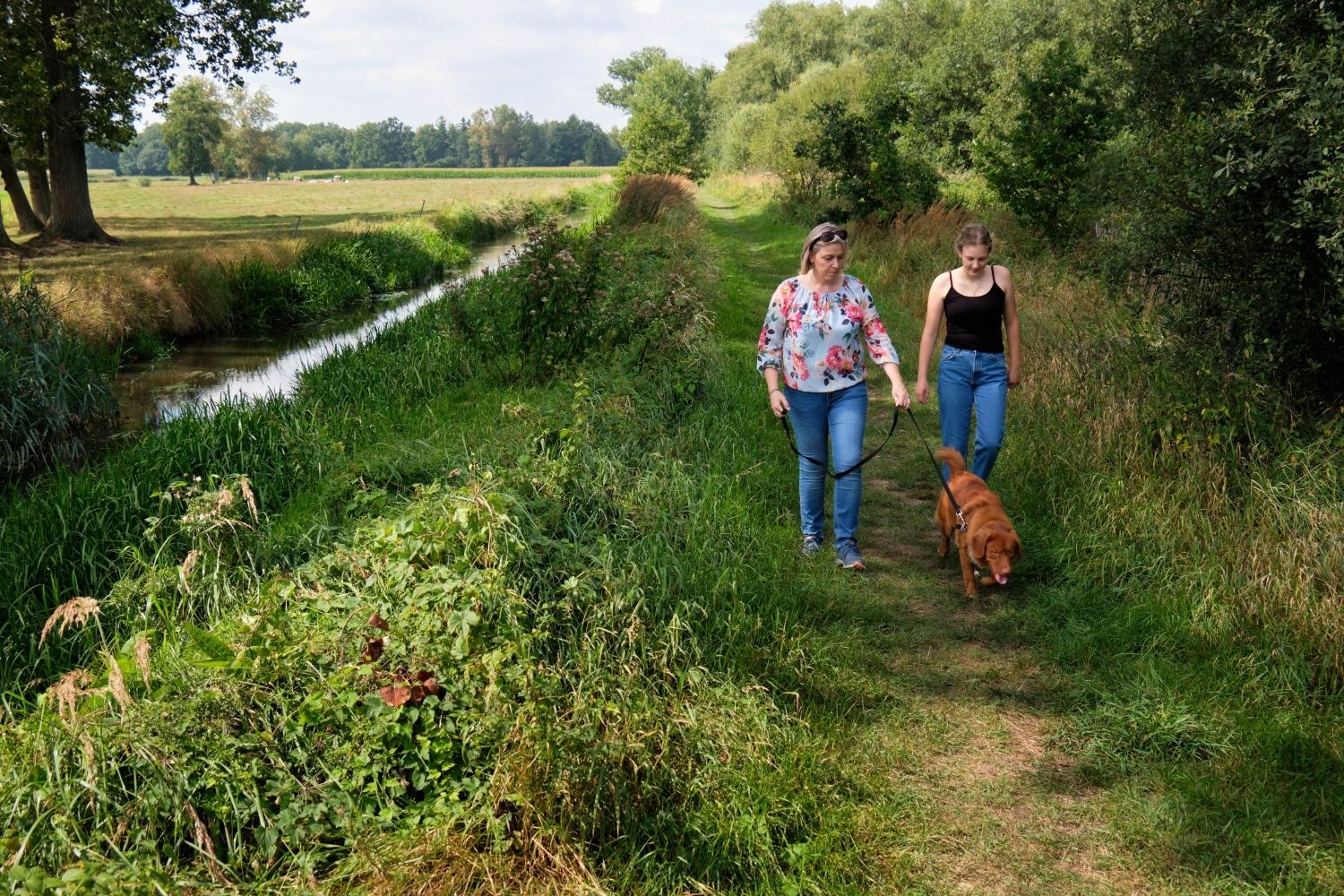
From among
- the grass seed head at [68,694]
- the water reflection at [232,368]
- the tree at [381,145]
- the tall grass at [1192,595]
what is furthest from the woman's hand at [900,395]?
the tree at [381,145]

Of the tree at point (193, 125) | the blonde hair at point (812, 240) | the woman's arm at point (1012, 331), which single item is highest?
the tree at point (193, 125)

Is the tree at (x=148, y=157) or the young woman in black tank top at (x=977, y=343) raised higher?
the tree at (x=148, y=157)

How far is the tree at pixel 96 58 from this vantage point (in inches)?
749

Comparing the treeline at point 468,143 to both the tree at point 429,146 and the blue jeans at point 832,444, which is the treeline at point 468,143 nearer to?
the tree at point 429,146

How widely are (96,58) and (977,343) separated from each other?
21045 mm

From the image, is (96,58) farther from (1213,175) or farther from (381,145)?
(381,145)

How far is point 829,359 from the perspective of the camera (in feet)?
17.1

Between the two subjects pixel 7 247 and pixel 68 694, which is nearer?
pixel 68 694

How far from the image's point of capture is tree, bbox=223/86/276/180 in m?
92.2

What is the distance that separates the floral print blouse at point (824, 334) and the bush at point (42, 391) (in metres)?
6.83

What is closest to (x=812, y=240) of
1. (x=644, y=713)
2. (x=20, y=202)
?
(x=644, y=713)

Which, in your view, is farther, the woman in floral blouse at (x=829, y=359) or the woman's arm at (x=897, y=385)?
the woman in floral blouse at (x=829, y=359)

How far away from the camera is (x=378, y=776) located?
316cm

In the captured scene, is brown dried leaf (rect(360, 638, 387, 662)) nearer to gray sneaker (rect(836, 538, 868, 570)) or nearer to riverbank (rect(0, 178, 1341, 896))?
riverbank (rect(0, 178, 1341, 896))
